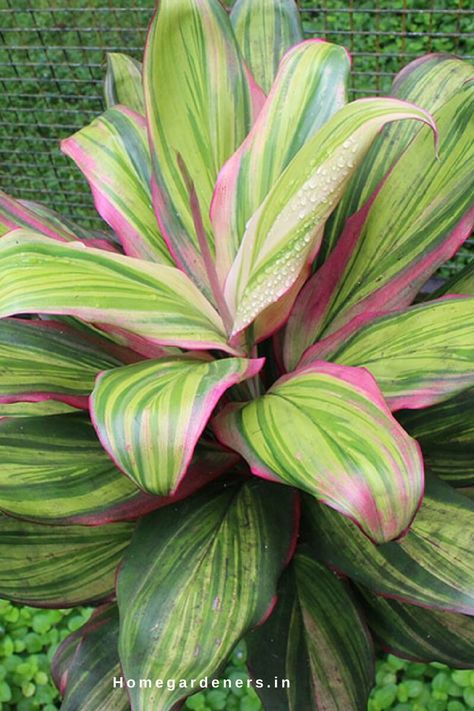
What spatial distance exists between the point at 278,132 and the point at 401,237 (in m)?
0.15

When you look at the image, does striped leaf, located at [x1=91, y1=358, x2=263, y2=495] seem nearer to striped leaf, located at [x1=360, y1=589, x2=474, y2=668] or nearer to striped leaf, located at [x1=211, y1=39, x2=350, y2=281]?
striped leaf, located at [x1=211, y1=39, x2=350, y2=281]

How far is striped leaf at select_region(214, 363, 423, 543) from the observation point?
52 cm

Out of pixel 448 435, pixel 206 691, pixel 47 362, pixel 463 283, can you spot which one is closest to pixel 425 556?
pixel 448 435

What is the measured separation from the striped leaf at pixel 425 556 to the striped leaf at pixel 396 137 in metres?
0.28

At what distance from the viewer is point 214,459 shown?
762mm

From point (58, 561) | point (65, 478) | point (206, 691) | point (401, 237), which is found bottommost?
point (206, 691)

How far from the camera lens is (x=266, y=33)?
2.89 feet

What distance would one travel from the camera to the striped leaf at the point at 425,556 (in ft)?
2.15

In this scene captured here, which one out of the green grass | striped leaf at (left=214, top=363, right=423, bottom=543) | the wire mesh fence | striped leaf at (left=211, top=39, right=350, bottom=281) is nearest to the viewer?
striped leaf at (left=214, top=363, right=423, bottom=543)

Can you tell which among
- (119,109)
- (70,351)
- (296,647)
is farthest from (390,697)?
(119,109)

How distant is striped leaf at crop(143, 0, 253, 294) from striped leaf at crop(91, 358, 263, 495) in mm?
188

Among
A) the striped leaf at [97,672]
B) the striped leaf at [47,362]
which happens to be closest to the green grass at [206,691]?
the striped leaf at [97,672]

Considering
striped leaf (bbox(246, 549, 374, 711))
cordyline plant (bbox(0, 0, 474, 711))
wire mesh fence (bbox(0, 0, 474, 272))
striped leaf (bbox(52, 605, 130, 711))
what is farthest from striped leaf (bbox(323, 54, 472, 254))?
wire mesh fence (bbox(0, 0, 474, 272))

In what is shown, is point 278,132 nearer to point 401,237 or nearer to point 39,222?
point 401,237
